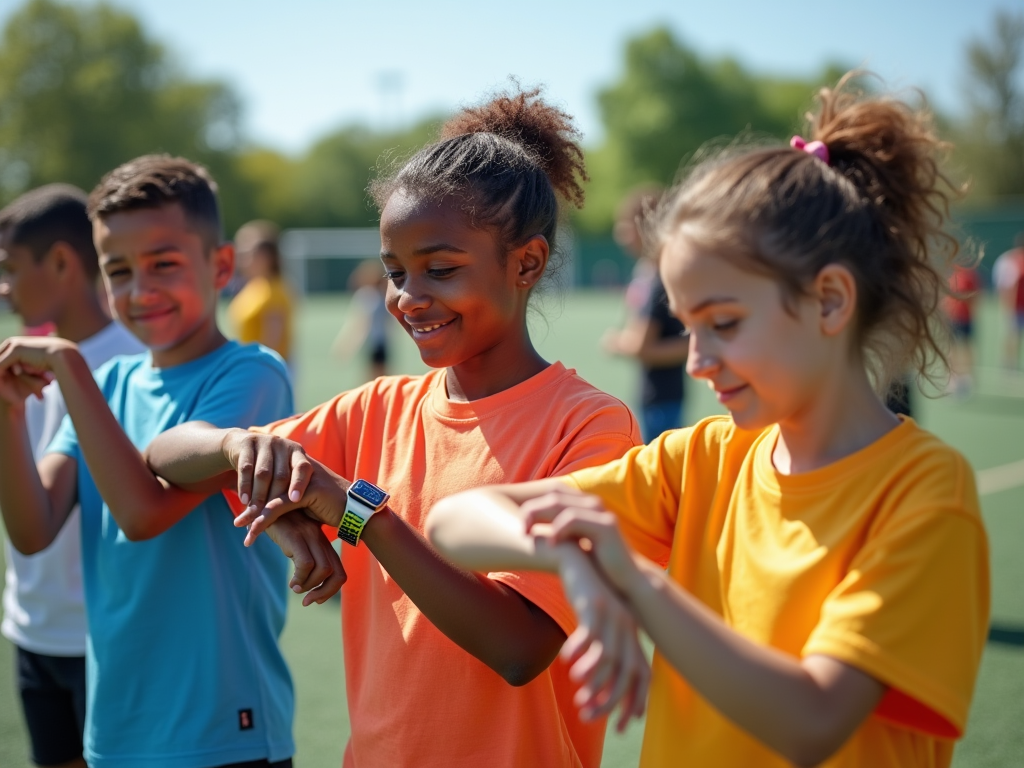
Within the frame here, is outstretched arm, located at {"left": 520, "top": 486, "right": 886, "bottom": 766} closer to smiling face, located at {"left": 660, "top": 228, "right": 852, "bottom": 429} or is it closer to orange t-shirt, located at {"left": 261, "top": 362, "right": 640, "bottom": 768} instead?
smiling face, located at {"left": 660, "top": 228, "right": 852, "bottom": 429}

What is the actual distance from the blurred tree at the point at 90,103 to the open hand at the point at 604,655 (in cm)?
5957

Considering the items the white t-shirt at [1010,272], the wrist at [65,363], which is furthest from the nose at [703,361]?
the white t-shirt at [1010,272]

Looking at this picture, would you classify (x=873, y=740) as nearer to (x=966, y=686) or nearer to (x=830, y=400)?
(x=966, y=686)

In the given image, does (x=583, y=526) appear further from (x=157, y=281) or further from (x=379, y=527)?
(x=157, y=281)

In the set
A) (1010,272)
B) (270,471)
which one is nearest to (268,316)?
(270,471)

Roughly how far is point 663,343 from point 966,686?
17.3 ft

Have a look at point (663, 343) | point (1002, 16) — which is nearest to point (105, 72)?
point (1002, 16)

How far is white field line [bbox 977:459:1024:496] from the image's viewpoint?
8250mm

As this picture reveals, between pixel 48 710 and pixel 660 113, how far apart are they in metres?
68.7

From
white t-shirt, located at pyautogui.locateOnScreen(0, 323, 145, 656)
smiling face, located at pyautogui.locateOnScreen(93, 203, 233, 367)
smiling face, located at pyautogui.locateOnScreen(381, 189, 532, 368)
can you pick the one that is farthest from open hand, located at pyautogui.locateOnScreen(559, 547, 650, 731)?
white t-shirt, located at pyautogui.locateOnScreen(0, 323, 145, 656)

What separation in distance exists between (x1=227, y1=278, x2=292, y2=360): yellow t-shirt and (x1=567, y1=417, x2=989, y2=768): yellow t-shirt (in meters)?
7.49

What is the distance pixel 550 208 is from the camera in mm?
2248

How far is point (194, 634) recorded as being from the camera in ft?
8.13

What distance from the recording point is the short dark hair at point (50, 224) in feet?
11.4
